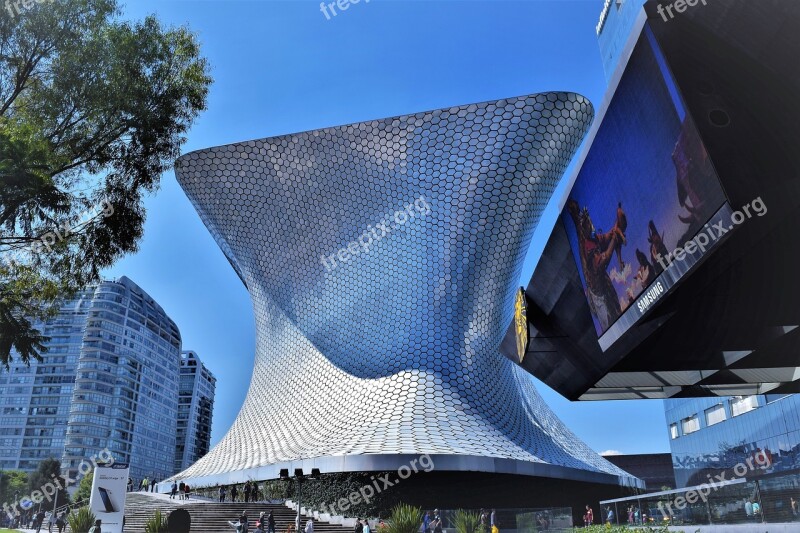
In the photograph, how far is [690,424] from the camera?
1428 inches

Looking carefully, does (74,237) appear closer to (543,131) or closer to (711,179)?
(711,179)

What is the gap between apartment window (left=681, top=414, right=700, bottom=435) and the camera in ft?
116

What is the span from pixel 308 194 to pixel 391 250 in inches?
258

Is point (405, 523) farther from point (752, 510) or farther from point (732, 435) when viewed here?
point (732, 435)

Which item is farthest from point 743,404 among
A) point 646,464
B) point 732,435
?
point 646,464

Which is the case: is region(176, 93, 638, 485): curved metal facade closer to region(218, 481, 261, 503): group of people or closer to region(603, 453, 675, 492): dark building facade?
region(218, 481, 261, 503): group of people

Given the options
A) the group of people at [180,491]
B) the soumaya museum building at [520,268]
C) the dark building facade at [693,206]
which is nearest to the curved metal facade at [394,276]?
the soumaya museum building at [520,268]

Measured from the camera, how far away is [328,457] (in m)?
28.9

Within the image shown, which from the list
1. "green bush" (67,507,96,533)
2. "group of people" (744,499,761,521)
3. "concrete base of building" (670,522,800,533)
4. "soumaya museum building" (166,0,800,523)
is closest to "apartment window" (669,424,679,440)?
"soumaya museum building" (166,0,800,523)

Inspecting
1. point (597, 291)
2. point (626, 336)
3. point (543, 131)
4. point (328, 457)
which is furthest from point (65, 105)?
point (543, 131)

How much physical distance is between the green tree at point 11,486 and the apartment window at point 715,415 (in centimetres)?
7720

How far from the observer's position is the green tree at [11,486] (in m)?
75.8

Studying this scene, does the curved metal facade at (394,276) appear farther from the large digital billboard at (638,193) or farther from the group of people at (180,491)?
the large digital billboard at (638,193)

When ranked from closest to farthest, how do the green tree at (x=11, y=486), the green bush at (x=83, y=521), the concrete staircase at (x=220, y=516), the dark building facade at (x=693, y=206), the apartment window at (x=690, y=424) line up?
the dark building facade at (x=693, y=206) < the green bush at (x=83, y=521) < the concrete staircase at (x=220, y=516) < the apartment window at (x=690, y=424) < the green tree at (x=11, y=486)
